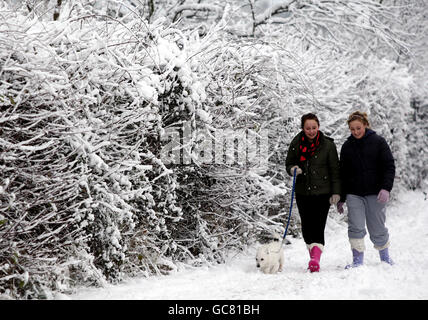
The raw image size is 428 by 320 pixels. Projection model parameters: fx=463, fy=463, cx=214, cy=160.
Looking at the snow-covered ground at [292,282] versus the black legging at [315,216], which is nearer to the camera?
the snow-covered ground at [292,282]

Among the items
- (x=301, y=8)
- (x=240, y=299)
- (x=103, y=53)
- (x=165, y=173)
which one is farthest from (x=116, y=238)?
(x=301, y=8)

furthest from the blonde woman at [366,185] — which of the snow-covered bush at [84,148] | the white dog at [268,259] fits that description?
the snow-covered bush at [84,148]

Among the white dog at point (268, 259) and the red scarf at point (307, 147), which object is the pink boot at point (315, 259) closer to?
the white dog at point (268, 259)

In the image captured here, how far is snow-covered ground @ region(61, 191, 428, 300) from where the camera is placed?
159 inches

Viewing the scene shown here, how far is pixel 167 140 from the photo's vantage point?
5.31 m

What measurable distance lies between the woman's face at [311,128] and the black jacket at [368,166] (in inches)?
19.1

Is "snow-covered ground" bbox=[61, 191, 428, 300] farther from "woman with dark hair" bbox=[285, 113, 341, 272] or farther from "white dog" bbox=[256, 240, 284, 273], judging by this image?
"woman with dark hair" bbox=[285, 113, 341, 272]

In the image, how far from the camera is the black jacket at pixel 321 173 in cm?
539

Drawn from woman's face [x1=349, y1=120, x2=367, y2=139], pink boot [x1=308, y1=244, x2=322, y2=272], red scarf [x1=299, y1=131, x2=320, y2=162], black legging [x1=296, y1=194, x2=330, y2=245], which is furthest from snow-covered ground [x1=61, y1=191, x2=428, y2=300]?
woman's face [x1=349, y1=120, x2=367, y2=139]

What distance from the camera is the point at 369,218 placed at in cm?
539

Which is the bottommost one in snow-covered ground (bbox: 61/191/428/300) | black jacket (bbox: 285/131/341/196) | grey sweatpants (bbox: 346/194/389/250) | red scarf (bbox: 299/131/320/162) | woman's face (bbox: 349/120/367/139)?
snow-covered ground (bbox: 61/191/428/300)

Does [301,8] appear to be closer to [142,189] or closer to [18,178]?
[142,189]

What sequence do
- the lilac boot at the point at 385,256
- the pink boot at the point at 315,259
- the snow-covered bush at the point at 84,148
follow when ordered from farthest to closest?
the lilac boot at the point at 385,256 < the pink boot at the point at 315,259 < the snow-covered bush at the point at 84,148

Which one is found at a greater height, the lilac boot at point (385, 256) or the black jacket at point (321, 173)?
the black jacket at point (321, 173)
